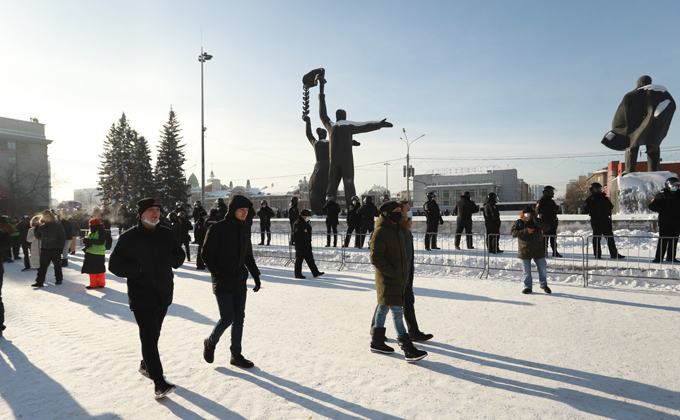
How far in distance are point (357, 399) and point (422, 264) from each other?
24.6ft

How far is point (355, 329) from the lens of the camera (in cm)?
545

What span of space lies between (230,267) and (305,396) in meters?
1.43

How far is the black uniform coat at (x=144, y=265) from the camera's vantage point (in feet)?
11.2

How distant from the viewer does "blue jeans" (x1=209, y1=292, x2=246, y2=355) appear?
401 centimetres

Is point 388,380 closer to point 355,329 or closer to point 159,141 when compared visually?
point 355,329

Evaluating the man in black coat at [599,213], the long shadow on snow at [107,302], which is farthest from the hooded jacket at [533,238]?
the long shadow on snow at [107,302]

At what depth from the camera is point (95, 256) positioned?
345 inches

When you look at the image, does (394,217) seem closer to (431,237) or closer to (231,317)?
(231,317)

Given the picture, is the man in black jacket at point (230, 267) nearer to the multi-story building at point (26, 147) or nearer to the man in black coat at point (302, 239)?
the man in black coat at point (302, 239)

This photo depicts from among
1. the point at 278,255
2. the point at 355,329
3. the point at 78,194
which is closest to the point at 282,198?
the point at 78,194

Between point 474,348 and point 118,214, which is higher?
point 118,214

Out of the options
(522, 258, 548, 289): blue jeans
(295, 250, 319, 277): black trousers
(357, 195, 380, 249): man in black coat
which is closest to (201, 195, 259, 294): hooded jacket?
(522, 258, 548, 289): blue jeans

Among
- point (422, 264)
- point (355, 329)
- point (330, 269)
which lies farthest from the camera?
point (330, 269)

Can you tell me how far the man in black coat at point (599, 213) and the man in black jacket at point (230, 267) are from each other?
895 centimetres
